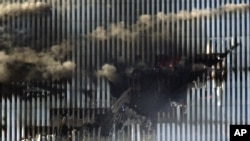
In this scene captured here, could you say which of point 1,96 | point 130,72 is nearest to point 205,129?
point 130,72

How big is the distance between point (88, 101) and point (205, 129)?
191 inches

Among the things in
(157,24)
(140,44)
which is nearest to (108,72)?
(140,44)

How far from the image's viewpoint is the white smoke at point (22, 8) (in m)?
27.6

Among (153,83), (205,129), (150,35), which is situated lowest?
(205,129)

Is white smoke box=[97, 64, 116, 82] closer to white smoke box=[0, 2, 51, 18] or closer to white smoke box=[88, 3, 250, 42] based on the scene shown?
white smoke box=[88, 3, 250, 42]

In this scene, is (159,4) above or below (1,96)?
above

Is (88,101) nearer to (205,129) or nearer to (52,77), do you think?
(52,77)

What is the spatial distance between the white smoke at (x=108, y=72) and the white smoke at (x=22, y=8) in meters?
3.39

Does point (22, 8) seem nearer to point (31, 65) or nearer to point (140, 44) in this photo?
point (31, 65)

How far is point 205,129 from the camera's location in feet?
87.5

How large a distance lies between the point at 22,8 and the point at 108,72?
14.7 ft

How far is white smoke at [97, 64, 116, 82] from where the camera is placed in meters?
27.0

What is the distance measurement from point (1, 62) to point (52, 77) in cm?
222

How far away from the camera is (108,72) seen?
A: 2712 cm
